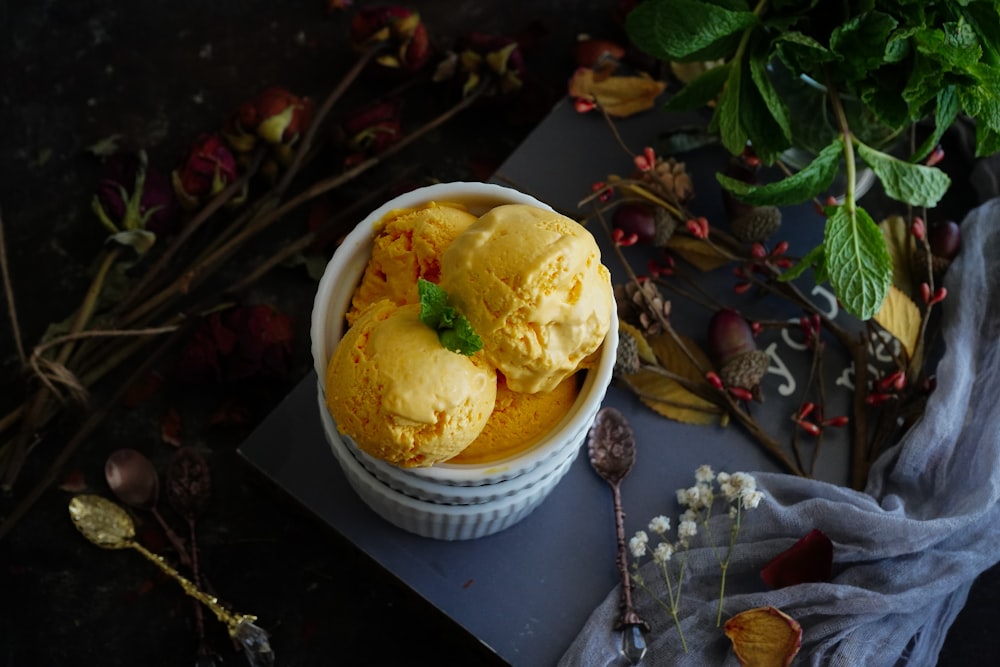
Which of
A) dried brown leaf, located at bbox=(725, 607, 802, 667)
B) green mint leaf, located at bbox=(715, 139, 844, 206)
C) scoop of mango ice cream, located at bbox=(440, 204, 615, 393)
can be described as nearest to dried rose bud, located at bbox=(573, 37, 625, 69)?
green mint leaf, located at bbox=(715, 139, 844, 206)

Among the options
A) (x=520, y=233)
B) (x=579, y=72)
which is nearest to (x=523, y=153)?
(x=579, y=72)

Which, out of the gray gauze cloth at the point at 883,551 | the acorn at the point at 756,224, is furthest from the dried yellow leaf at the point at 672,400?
the acorn at the point at 756,224

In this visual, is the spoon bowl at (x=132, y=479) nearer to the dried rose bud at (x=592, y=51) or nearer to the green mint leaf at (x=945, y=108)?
the dried rose bud at (x=592, y=51)

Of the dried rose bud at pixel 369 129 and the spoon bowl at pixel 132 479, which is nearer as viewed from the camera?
the spoon bowl at pixel 132 479

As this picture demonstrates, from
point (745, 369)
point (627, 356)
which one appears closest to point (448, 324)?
point (627, 356)

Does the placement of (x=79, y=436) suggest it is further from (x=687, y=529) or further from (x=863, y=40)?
(x=863, y=40)

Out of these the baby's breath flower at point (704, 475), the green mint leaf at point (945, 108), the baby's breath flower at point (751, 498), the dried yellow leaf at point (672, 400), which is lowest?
the baby's breath flower at point (704, 475)
